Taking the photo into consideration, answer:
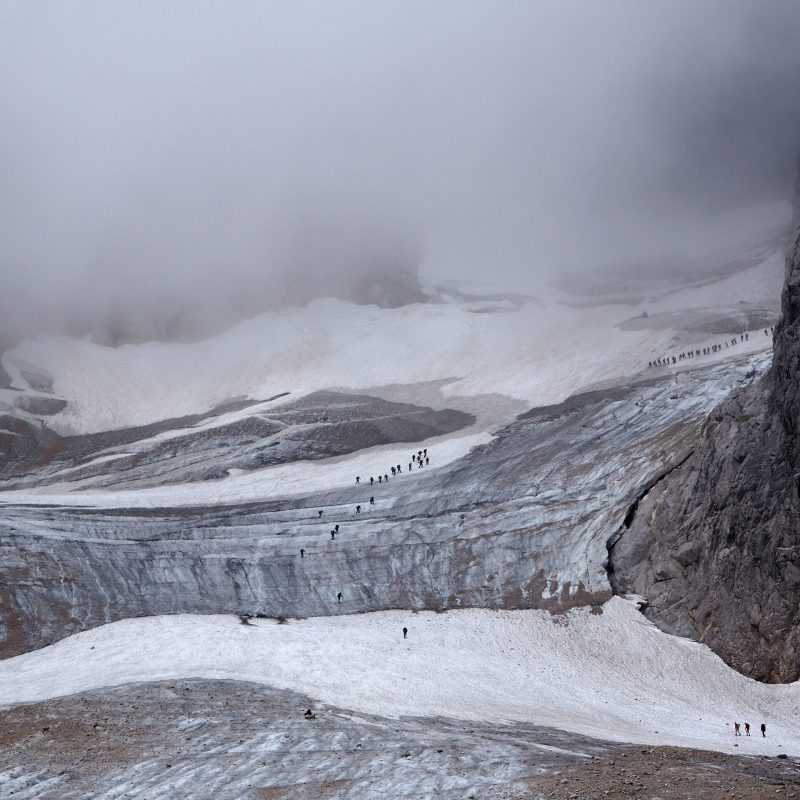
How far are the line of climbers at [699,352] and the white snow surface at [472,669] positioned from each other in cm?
5013

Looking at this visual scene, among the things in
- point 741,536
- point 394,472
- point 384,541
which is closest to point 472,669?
point 741,536

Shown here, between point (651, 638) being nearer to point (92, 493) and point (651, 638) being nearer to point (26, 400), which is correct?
point (92, 493)

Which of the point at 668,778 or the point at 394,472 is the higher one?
the point at 668,778

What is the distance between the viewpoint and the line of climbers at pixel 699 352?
3639 inches

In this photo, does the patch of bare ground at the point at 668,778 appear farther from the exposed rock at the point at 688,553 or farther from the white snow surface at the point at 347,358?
the white snow surface at the point at 347,358

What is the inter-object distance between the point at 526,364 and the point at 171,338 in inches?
2644

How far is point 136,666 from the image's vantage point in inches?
1596

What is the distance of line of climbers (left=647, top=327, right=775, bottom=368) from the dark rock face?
42.7 meters

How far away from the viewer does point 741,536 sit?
45.0 metres

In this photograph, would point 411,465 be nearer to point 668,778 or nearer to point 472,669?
point 472,669

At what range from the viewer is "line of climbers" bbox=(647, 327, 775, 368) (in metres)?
92.4

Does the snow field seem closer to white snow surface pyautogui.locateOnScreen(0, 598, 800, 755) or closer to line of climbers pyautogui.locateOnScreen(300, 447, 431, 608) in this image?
line of climbers pyautogui.locateOnScreen(300, 447, 431, 608)

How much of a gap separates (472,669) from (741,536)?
1588 centimetres

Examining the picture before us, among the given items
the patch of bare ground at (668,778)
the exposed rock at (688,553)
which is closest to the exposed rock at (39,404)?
the exposed rock at (688,553)
